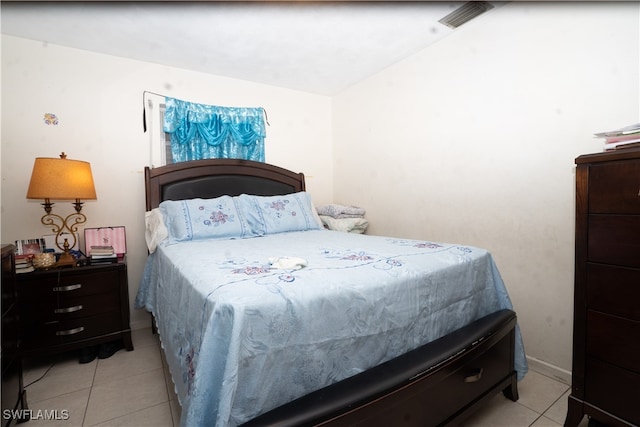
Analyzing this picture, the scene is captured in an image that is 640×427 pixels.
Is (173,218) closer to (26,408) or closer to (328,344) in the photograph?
(26,408)

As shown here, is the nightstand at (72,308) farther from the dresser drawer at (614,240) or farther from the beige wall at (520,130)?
the dresser drawer at (614,240)

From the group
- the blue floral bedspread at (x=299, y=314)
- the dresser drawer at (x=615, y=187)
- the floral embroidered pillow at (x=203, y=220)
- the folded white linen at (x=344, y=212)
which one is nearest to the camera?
the blue floral bedspread at (x=299, y=314)

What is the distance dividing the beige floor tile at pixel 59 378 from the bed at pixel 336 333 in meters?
0.66

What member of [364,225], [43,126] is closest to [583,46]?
[364,225]

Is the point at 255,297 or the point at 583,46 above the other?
the point at 583,46

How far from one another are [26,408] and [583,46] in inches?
141

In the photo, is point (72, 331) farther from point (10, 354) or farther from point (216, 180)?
point (216, 180)

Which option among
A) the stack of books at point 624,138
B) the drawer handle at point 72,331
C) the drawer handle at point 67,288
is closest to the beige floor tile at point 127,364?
the drawer handle at point 72,331

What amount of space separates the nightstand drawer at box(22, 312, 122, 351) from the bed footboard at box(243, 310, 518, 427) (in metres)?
1.84

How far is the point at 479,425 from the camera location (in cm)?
149

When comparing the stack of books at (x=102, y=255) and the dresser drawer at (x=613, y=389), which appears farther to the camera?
the stack of books at (x=102, y=255)

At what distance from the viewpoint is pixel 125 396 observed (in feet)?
5.67

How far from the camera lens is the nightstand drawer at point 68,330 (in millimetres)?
1949

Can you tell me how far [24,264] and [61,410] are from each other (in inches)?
38.8
